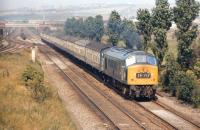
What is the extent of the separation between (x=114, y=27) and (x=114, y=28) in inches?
16.7

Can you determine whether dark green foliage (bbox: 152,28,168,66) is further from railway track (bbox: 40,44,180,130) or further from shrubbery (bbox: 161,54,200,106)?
railway track (bbox: 40,44,180,130)

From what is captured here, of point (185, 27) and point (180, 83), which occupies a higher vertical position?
point (185, 27)

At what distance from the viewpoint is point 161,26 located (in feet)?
131

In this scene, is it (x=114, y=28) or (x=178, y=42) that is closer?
(x=178, y=42)

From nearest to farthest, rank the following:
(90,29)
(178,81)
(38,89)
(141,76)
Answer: (38,89) < (141,76) < (178,81) < (90,29)

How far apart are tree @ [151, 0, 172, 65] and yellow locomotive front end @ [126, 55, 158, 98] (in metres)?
9.71

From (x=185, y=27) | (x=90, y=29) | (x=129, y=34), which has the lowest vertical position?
(x=90, y=29)

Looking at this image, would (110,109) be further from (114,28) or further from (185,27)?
(114,28)

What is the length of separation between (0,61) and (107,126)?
3212cm

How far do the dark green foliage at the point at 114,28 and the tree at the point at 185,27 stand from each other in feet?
94.1

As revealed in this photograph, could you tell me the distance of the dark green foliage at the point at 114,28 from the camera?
216ft

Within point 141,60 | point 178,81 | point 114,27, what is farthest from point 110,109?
point 114,27

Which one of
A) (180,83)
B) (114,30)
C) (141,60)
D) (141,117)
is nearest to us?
(141,117)

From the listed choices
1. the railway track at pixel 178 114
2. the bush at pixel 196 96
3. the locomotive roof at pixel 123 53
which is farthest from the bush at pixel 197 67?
the railway track at pixel 178 114
